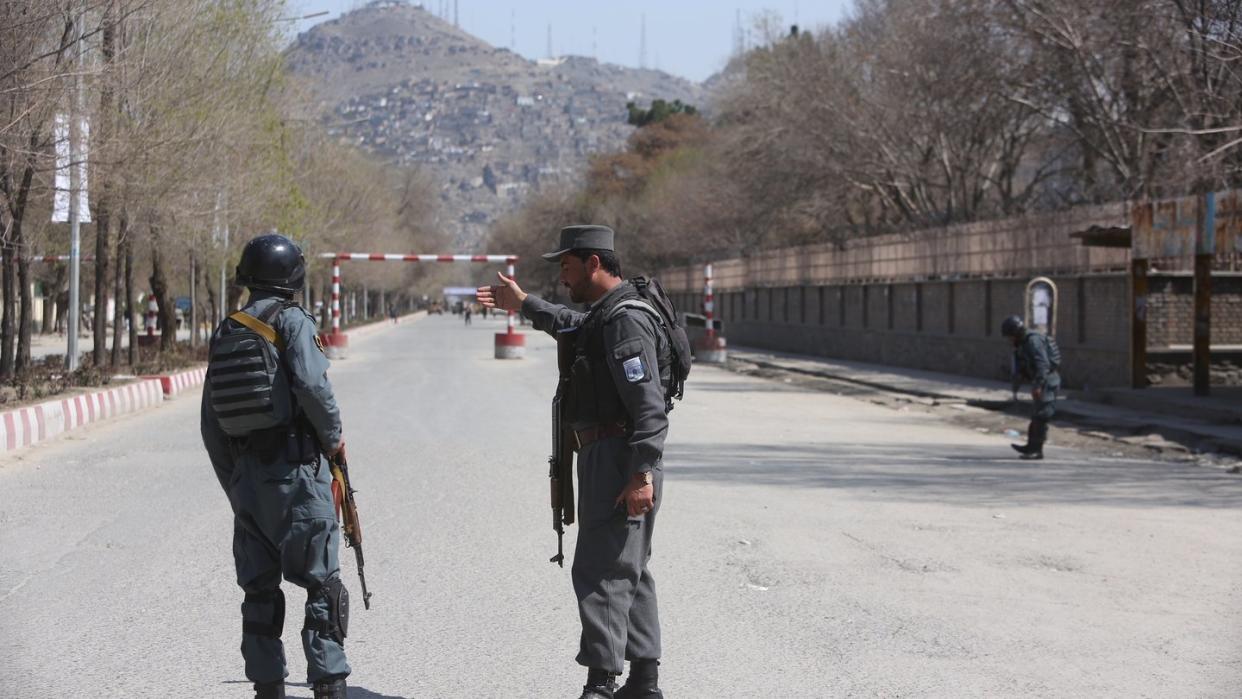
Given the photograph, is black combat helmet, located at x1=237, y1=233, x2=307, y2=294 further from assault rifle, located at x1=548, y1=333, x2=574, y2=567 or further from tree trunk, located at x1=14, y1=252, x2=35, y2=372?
tree trunk, located at x1=14, y1=252, x2=35, y2=372

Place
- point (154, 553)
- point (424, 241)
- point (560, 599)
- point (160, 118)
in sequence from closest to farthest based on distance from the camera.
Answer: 1. point (560, 599)
2. point (154, 553)
3. point (160, 118)
4. point (424, 241)

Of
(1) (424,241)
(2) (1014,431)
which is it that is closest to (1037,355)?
(2) (1014,431)

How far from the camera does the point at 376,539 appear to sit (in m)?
9.27

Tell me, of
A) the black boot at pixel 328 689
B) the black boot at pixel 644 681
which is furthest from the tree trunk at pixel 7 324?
the black boot at pixel 644 681

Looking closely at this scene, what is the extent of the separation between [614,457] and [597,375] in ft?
1.00

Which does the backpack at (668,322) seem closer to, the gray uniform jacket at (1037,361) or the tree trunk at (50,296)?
the gray uniform jacket at (1037,361)

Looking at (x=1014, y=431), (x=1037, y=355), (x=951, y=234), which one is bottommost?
(x=1014, y=431)

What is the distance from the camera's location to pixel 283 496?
5035 mm

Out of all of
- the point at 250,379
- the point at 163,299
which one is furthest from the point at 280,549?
Answer: the point at 163,299

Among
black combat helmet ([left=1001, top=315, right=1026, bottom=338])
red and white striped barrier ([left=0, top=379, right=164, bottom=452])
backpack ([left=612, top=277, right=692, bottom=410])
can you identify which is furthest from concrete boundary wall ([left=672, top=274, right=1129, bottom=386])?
backpack ([left=612, top=277, right=692, bottom=410])

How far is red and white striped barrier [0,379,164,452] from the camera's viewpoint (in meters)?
15.1

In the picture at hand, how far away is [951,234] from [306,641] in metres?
28.4

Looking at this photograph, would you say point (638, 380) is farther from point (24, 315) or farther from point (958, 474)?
point (24, 315)

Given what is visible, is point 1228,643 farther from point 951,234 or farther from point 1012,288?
point 951,234
